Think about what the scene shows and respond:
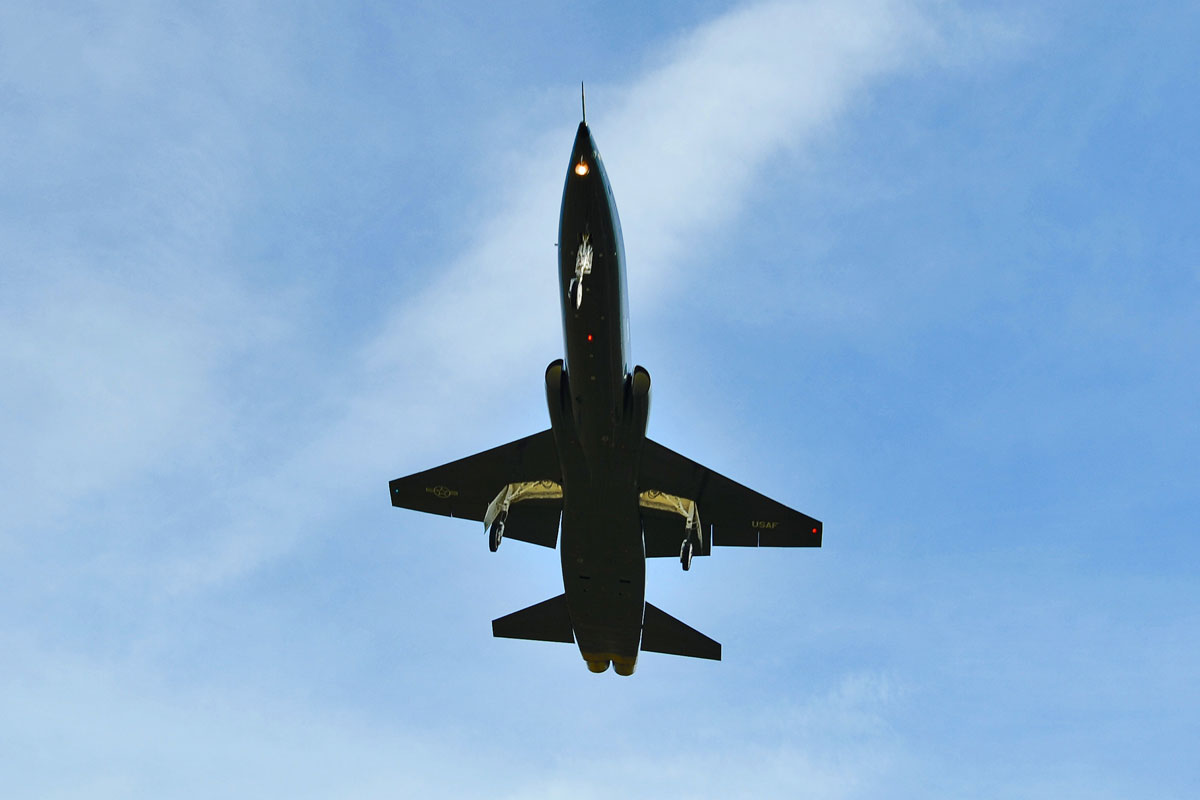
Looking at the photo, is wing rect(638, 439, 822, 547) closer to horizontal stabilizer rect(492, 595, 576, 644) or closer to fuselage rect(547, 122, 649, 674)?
fuselage rect(547, 122, 649, 674)

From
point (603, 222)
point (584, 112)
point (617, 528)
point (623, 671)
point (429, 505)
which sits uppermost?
point (584, 112)

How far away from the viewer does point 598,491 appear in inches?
1346

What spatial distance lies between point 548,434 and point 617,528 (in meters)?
4.07

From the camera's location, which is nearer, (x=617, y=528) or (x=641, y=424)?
(x=641, y=424)

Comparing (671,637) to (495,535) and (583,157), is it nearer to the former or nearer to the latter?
(495,535)

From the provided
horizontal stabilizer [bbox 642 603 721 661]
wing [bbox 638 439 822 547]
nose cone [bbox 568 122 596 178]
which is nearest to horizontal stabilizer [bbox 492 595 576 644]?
horizontal stabilizer [bbox 642 603 721 661]

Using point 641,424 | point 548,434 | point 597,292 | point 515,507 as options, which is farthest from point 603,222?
point 515,507

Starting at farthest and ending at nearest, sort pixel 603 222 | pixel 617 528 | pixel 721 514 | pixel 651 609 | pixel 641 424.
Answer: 1. pixel 651 609
2. pixel 721 514
3. pixel 617 528
4. pixel 641 424
5. pixel 603 222

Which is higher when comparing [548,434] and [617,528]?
[548,434]

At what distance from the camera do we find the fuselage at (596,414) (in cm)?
3081

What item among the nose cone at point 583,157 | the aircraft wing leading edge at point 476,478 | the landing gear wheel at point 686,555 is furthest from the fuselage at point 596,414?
the aircraft wing leading edge at point 476,478

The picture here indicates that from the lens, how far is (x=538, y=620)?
41.8 m

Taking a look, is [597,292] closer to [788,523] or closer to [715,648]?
[788,523]

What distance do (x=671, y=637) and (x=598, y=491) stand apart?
9994 mm
